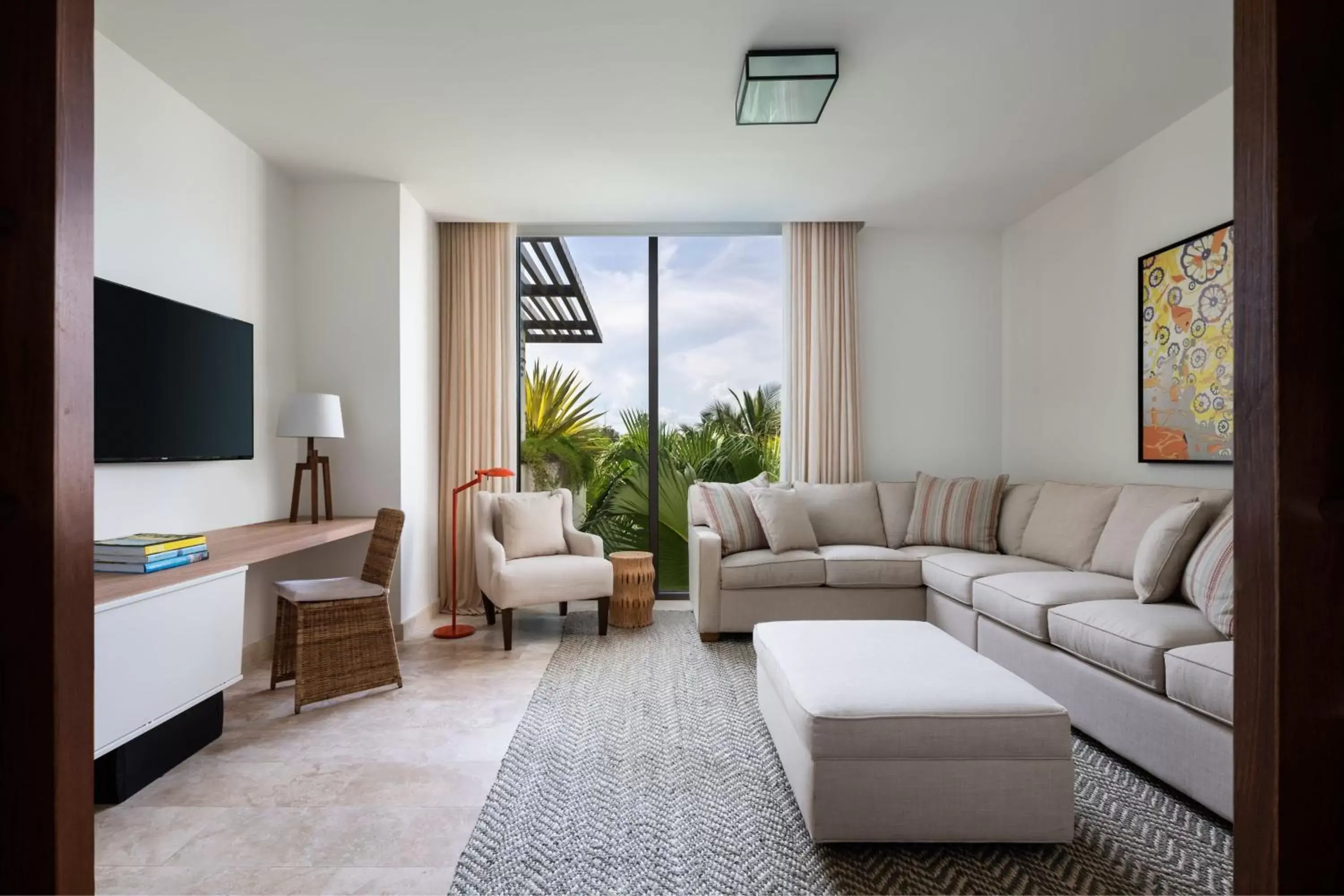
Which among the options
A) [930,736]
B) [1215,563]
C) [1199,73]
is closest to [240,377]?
[930,736]

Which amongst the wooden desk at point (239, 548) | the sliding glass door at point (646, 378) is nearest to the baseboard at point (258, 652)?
the wooden desk at point (239, 548)

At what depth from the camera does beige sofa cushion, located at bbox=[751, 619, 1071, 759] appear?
183cm

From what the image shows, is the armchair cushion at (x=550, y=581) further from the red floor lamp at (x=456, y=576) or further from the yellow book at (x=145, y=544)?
the yellow book at (x=145, y=544)

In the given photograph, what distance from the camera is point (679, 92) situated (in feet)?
9.96

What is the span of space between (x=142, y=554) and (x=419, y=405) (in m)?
2.26

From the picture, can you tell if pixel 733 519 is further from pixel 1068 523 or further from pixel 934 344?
pixel 934 344

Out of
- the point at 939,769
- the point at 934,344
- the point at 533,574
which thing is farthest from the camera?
the point at 934,344

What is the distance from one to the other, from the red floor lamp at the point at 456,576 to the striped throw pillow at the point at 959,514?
2543 millimetres

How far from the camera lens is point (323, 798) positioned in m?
2.21

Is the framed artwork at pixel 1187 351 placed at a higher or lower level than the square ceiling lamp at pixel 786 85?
lower

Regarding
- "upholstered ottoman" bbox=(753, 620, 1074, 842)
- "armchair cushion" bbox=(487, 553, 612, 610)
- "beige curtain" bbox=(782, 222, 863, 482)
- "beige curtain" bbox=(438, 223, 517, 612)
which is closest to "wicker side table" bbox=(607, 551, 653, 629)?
"armchair cushion" bbox=(487, 553, 612, 610)

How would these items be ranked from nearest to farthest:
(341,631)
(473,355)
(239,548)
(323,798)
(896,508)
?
(323,798), (239,548), (341,631), (896,508), (473,355)

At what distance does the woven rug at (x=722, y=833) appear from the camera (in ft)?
5.77

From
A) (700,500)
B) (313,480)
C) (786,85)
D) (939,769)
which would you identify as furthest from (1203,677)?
(313,480)
